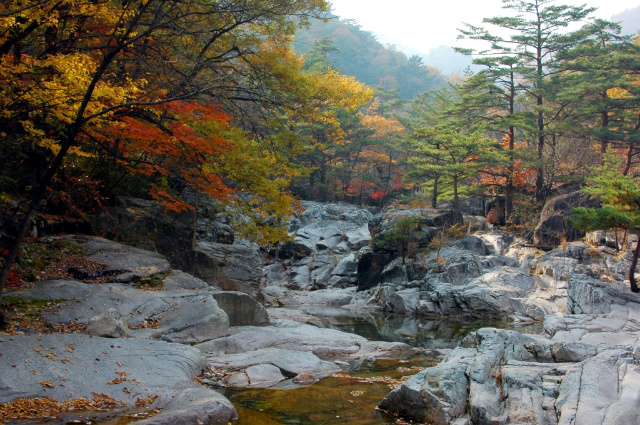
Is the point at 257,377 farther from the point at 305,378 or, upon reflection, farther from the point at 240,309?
the point at 240,309

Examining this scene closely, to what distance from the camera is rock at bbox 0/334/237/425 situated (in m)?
5.12

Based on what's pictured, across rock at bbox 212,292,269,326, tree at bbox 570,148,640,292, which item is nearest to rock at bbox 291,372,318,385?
rock at bbox 212,292,269,326

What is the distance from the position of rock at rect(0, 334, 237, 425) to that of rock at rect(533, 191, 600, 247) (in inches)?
841

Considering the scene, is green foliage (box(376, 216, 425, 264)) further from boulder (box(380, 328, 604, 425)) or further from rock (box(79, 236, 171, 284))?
boulder (box(380, 328, 604, 425))

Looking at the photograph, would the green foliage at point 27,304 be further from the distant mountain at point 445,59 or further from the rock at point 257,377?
the distant mountain at point 445,59

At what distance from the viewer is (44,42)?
9.21 m

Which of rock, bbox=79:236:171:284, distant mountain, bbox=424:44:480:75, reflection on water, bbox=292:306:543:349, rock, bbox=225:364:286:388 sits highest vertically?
distant mountain, bbox=424:44:480:75

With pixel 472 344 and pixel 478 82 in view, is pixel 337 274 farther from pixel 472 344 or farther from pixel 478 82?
pixel 472 344

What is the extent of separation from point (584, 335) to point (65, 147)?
10044mm

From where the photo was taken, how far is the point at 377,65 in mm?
79000

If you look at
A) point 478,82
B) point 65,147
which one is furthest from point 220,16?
point 478,82

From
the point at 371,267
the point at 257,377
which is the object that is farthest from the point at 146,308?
the point at 371,267

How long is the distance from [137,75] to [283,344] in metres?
7.64

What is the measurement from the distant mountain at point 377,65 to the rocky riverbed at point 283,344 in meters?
60.2
